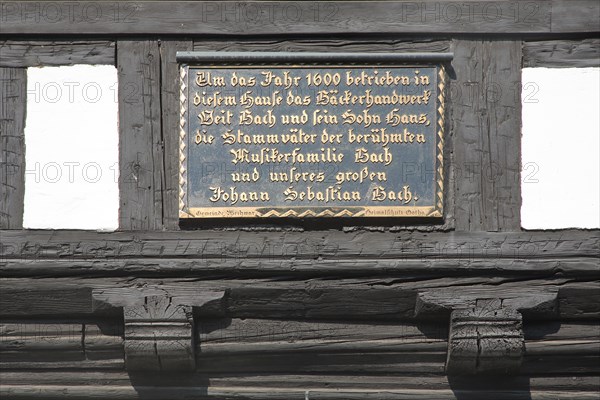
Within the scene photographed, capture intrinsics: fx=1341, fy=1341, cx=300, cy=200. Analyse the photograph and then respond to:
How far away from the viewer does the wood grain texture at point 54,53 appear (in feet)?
21.7

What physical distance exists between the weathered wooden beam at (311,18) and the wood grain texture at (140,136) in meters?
0.13

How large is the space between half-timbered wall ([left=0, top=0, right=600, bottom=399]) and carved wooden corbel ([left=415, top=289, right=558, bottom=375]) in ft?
0.04

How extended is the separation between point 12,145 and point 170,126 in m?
0.78

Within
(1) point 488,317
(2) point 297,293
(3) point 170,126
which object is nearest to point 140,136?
(3) point 170,126

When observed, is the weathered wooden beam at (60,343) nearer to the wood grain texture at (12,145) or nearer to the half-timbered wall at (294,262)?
the half-timbered wall at (294,262)

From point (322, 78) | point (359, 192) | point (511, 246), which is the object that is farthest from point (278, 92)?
point (511, 246)

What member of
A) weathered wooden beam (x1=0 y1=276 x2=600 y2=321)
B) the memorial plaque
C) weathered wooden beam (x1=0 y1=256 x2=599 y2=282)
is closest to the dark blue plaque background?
the memorial plaque

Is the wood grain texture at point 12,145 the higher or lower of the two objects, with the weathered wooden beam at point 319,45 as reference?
lower

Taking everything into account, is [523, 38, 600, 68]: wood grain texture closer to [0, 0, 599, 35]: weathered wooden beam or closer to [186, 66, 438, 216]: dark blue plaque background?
[0, 0, 599, 35]: weathered wooden beam

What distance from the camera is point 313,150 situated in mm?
6539

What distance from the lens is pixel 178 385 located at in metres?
6.62

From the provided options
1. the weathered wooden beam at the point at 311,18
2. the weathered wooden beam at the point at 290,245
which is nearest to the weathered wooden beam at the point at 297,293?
the weathered wooden beam at the point at 290,245

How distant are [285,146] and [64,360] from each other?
1.53 metres

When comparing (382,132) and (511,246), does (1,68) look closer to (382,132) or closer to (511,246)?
(382,132)
